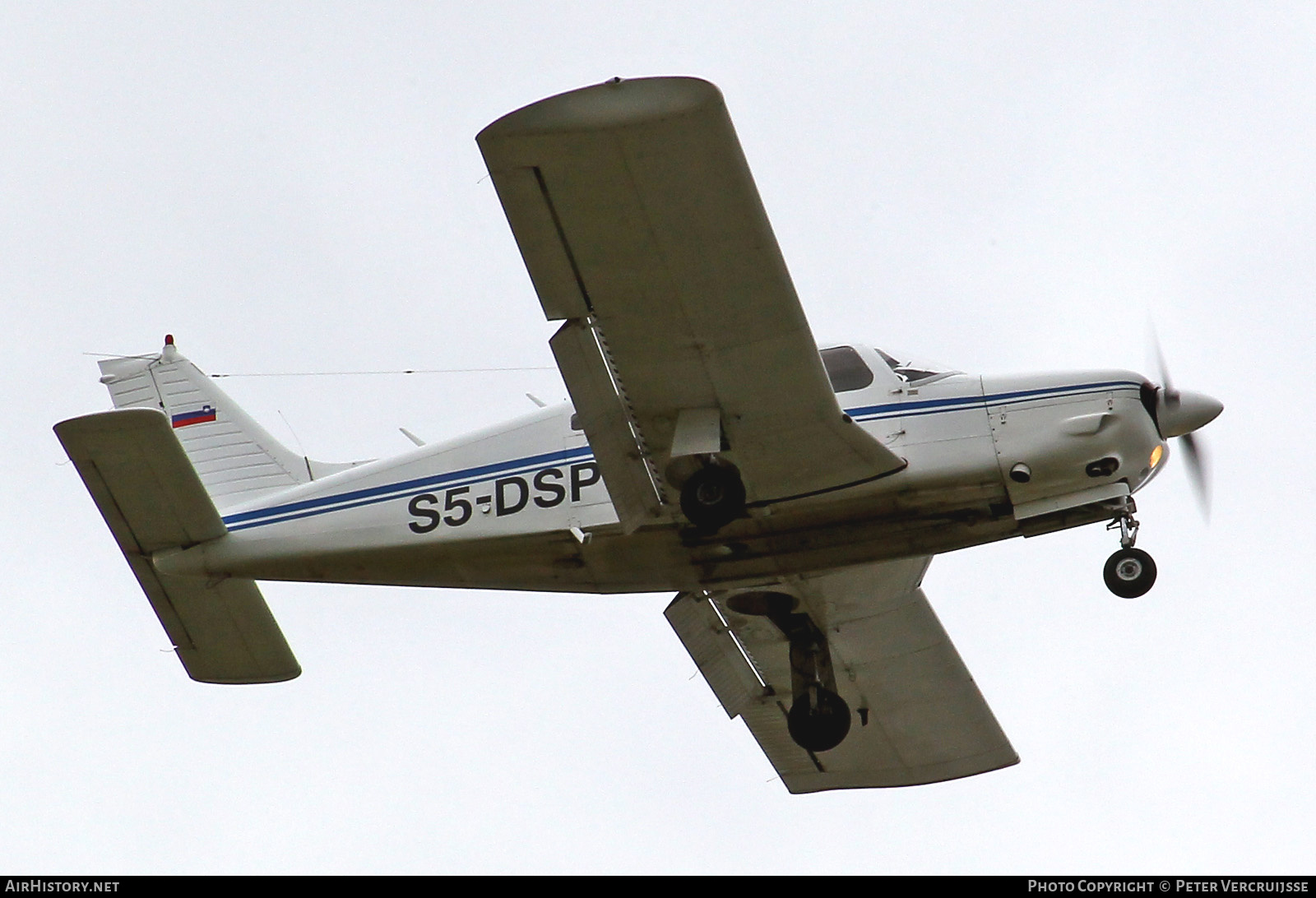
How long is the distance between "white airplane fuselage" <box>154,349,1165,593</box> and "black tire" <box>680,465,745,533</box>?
18.4 inches

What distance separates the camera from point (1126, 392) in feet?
40.5

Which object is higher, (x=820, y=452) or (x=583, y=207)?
(x=583, y=207)

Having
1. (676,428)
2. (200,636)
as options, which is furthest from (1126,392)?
(200,636)

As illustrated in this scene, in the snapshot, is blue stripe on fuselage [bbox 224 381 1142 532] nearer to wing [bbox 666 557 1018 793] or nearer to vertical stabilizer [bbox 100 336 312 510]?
vertical stabilizer [bbox 100 336 312 510]

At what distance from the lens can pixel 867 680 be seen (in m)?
15.9

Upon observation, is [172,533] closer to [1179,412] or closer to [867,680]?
[867,680]

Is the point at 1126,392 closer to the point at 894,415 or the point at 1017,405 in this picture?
the point at 1017,405

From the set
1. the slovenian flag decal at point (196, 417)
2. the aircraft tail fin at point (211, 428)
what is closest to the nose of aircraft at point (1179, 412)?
the aircraft tail fin at point (211, 428)

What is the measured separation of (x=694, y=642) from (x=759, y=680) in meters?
0.87

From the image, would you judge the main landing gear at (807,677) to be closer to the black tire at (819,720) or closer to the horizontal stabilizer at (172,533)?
the black tire at (819,720)

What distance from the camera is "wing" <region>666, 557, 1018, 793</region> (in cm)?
1491

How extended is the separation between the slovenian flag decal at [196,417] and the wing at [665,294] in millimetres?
4763

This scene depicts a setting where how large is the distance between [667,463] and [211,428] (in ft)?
16.9

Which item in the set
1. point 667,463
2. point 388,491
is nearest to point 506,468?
point 388,491
